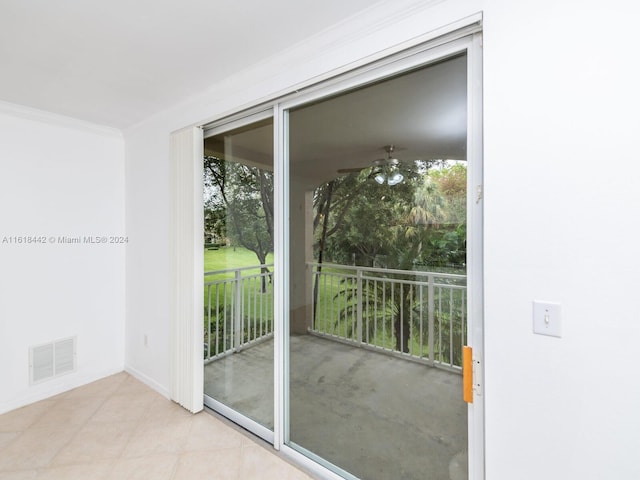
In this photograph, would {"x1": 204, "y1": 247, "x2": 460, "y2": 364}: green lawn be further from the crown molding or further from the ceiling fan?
the crown molding

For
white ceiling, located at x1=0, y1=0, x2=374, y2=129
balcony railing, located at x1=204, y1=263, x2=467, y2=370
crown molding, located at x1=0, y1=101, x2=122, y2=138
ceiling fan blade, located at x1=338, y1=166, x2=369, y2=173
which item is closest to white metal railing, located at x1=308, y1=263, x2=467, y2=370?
balcony railing, located at x1=204, y1=263, x2=467, y2=370

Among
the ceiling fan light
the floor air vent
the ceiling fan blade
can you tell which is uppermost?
the ceiling fan blade

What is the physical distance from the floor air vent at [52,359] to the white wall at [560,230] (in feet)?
11.0

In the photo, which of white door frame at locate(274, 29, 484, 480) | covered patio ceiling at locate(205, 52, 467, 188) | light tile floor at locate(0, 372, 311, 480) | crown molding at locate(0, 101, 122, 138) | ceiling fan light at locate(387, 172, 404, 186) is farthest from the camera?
crown molding at locate(0, 101, 122, 138)

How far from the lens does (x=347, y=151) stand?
1.72 metres

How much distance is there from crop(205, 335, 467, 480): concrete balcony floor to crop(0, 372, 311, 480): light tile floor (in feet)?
0.85

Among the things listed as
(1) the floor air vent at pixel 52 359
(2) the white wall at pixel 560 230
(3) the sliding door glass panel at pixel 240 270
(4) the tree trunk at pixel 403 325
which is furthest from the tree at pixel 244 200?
(1) the floor air vent at pixel 52 359

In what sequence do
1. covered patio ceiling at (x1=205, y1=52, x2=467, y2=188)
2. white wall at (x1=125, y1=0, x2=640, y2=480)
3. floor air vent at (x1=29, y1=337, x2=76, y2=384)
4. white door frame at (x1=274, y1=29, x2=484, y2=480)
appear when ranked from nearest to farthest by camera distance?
white wall at (x1=125, y1=0, x2=640, y2=480) < white door frame at (x1=274, y1=29, x2=484, y2=480) < covered patio ceiling at (x1=205, y1=52, x2=467, y2=188) < floor air vent at (x1=29, y1=337, x2=76, y2=384)

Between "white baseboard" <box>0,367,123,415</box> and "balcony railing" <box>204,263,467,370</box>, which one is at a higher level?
"balcony railing" <box>204,263,467,370</box>

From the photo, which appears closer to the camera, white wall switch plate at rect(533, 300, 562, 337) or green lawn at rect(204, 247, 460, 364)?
white wall switch plate at rect(533, 300, 562, 337)

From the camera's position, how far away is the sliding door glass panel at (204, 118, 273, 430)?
2.16 m

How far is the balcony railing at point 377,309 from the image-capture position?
1.41 metres

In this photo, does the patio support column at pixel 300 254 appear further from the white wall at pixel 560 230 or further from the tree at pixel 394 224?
the white wall at pixel 560 230

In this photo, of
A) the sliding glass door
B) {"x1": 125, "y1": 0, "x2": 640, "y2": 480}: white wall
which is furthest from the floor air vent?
{"x1": 125, "y1": 0, "x2": 640, "y2": 480}: white wall
